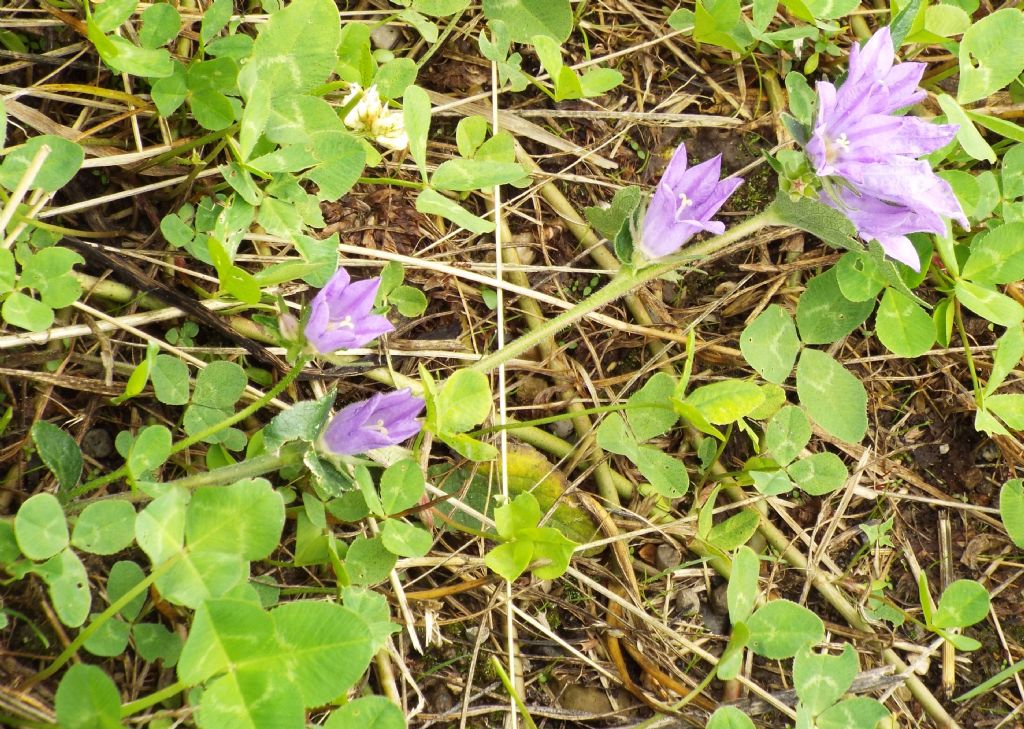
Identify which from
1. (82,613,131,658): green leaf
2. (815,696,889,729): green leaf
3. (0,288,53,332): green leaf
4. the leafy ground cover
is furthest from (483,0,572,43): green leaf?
(815,696,889,729): green leaf

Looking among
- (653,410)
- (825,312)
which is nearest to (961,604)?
(825,312)

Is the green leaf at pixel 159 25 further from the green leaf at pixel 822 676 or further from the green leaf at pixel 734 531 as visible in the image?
the green leaf at pixel 822 676

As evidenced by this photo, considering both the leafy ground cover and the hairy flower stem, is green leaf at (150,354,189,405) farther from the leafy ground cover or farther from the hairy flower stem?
the hairy flower stem

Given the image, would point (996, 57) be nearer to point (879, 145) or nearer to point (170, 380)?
point (879, 145)

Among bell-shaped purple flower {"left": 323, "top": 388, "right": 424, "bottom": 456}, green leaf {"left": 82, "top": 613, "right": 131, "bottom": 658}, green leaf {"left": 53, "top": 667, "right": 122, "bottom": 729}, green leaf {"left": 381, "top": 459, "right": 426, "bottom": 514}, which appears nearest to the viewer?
green leaf {"left": 53, "top": 667, "right": 122, "bottom": 729}

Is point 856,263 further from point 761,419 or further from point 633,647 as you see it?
point 633,647

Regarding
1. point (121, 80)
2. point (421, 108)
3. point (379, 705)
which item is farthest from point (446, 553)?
point (121, 80)

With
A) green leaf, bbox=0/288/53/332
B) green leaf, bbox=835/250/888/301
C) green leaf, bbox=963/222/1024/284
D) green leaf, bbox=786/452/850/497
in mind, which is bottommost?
green leaf, bbox=786/452/850/497
